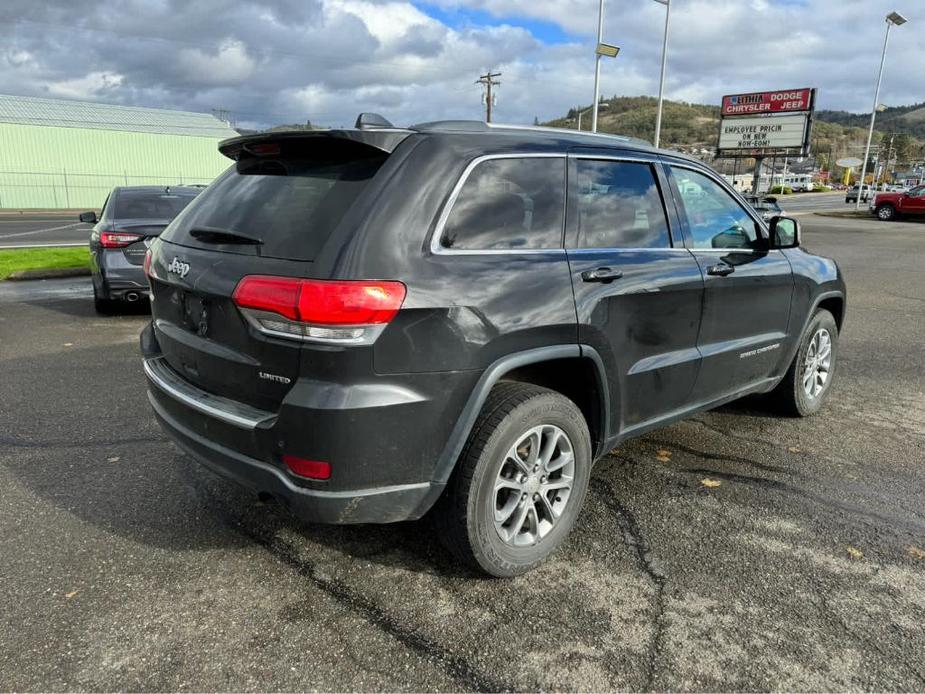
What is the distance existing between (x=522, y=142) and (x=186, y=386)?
1789 mm

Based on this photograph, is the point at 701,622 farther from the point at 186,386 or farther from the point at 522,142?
the point at 186,386

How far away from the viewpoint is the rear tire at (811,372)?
4.76 meters

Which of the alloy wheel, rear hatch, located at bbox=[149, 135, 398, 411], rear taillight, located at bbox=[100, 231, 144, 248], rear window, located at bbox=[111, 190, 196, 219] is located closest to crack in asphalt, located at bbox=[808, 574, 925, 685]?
rear hatch, located at bbox=[149, 135, 398, 411]

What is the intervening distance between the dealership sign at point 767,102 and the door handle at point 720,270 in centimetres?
3204

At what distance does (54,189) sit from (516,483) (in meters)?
47.6

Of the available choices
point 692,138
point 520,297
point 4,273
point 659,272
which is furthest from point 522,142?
point 692,138

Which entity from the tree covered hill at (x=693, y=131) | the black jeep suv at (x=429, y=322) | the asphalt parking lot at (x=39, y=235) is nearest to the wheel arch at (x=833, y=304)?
the black jeep suv at (x=429, y=322)

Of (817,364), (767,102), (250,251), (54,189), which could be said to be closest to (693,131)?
(767,102)

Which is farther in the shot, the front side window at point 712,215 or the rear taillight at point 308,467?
the front side window at point 712,215

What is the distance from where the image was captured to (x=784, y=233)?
4289 millimetres

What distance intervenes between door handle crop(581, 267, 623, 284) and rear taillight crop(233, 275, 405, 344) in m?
0.94

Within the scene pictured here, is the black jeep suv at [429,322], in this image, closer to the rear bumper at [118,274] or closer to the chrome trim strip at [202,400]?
the chrome trim strip at [202,400]

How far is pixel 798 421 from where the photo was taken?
490 centimetres

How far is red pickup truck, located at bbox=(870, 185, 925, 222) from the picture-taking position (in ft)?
96.0
